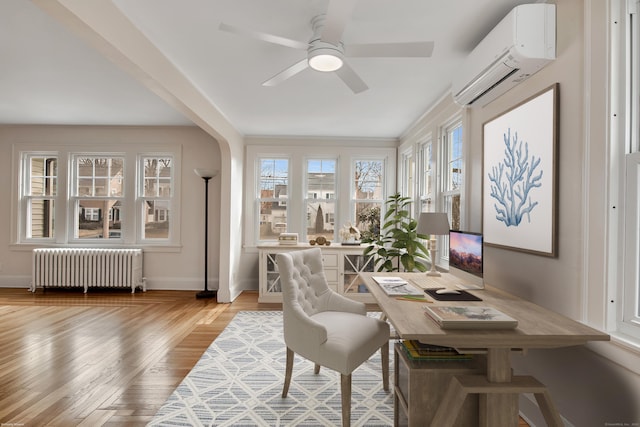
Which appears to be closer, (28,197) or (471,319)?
(471,319)

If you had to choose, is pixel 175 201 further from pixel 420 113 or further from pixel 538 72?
pixel 538 72

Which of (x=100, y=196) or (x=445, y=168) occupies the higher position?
(x=445, y=168)

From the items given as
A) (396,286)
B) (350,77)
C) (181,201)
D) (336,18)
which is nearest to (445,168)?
(350,77)

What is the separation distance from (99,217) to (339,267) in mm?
3863

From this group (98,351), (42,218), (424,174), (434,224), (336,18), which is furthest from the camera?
(42,218)

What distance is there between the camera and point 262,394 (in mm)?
2398

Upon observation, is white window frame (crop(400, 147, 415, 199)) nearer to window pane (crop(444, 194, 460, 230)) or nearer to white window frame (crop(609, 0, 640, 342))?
window pane (crop(444, 194, 460, 230))

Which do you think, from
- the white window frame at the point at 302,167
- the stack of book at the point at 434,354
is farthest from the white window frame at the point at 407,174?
the stack of book at the point at 434,354

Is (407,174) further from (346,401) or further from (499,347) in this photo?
(499,347)

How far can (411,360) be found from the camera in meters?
1.70

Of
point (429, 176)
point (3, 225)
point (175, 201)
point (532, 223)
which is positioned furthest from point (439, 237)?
point (3, 225)

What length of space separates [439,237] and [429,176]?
0.81 meters

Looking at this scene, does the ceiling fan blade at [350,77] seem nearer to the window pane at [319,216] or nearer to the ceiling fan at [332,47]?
the ceiling fan at [332,47]

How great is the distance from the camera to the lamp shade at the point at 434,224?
2.71 metres
